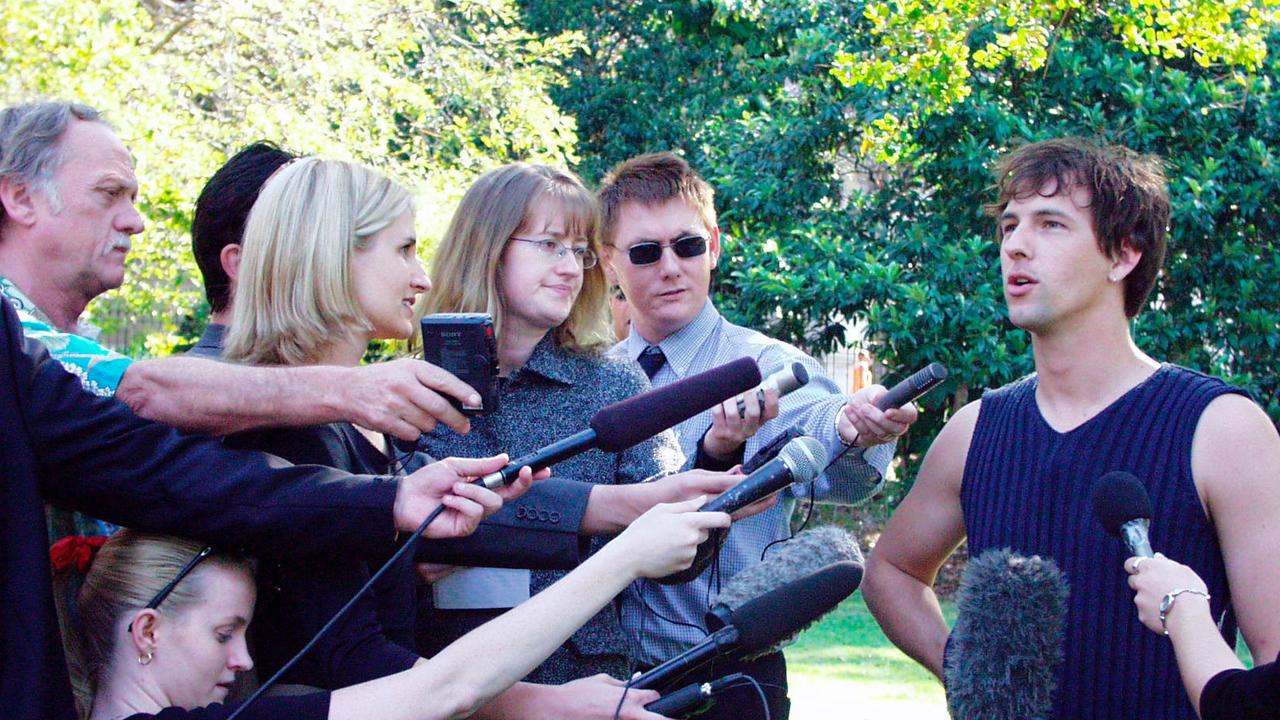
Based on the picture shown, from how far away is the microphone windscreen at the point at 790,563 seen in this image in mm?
2648

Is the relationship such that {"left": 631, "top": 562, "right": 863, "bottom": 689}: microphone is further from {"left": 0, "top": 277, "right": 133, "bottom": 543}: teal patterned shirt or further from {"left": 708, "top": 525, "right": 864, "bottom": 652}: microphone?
{"left": 0, "top": 277, "right": 133, "bottom": 543}: teal patterned shirt

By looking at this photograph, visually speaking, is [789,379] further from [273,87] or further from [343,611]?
[273,87]

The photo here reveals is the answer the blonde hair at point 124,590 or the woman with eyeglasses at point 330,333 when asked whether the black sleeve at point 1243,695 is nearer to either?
the woman with eyeglasses at point 330,333

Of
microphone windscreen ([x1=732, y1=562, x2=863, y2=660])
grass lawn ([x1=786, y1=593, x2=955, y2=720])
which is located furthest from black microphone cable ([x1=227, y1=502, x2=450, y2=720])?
grass lawn ([x1=786, y1=593, x2=955, y2=720])

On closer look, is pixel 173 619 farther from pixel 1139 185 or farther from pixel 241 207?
pixel 1139 185

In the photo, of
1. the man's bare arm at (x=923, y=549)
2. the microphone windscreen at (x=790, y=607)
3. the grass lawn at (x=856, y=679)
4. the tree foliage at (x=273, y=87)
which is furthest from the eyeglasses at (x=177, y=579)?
the tree foliage at (x=273, y=87)

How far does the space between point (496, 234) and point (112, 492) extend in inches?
56.9

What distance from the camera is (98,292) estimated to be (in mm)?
3381

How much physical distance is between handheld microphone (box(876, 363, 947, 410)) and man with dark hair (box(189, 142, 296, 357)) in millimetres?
1817

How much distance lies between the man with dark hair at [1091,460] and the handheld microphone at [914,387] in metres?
0.40

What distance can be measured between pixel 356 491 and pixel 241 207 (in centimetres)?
142

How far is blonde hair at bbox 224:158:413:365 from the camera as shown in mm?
2881

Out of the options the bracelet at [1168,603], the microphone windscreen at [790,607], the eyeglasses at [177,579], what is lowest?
the eyeglasses at [177,579]

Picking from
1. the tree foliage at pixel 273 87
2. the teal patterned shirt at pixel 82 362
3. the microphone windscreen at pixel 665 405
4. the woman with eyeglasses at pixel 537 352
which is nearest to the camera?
the microphone windscreen at pixel 665 405
